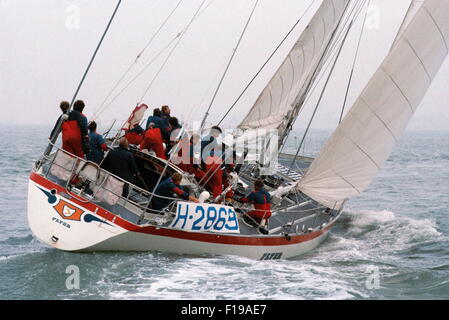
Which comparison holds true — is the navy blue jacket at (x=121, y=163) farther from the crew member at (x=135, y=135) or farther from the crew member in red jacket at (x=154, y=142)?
the crew member at (x=135, y=135)

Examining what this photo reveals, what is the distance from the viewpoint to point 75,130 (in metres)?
10.0

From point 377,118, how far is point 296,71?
444 cm

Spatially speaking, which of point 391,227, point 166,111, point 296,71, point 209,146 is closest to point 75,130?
point 209,146

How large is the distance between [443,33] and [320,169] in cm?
370

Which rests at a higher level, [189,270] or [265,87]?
[265,87]

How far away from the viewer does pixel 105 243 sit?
30.5 feet

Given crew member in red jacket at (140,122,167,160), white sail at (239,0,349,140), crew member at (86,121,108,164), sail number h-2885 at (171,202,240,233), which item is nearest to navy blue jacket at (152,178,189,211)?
sail number h-2885 at (171,202,240,233)

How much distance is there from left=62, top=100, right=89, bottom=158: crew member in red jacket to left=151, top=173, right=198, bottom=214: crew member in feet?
5.41

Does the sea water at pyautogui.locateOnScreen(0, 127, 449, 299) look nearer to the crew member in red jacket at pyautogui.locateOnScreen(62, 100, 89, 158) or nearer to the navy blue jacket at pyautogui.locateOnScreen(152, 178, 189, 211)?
the navy blue jacket at pyautogui.locateOnScreen(152, 178, 189, 211)

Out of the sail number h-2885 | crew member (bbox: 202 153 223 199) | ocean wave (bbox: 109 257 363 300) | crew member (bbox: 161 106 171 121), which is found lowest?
ocean wave (bbox: 109 257 363 300)

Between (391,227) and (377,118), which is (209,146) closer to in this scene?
(377,118)

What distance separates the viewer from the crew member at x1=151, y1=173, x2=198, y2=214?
9.75 m
